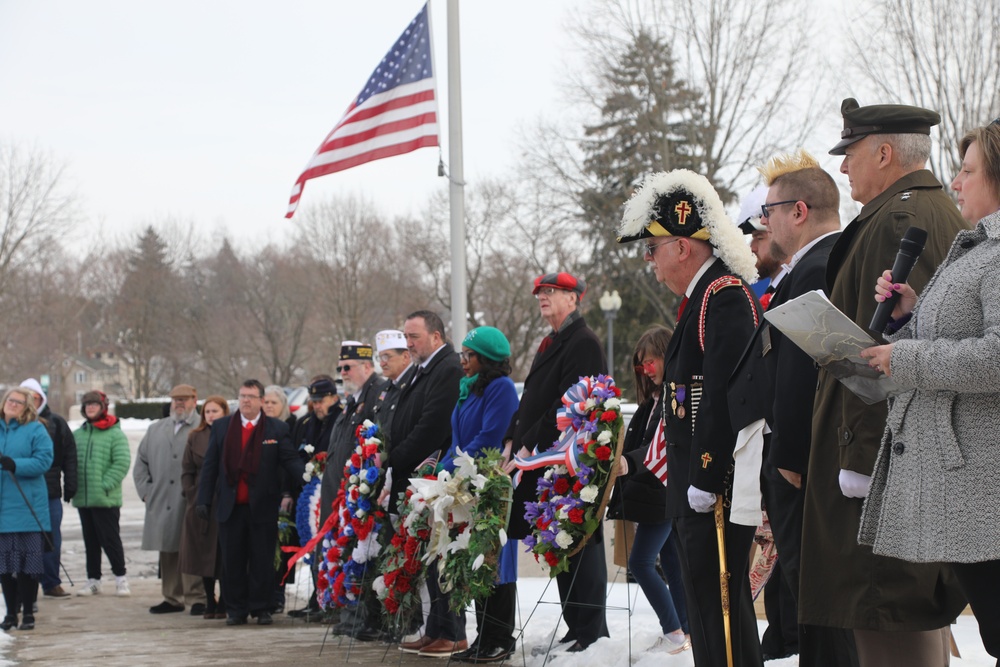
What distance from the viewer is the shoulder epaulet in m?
5.05

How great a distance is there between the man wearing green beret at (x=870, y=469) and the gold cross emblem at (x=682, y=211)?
1333 millimetres

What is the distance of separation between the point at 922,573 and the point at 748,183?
30.3 meters

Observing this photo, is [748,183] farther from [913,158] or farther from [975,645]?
[913,158]

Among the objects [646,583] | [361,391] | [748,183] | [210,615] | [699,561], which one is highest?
[748,183]

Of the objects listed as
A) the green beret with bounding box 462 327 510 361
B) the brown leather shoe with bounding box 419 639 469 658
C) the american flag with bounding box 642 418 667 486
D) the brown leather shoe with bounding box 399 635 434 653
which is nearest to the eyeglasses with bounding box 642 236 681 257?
the american flag with bounding box 642 418 667 486

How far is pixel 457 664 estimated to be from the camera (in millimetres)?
7570

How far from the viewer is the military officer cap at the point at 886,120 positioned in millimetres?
4004

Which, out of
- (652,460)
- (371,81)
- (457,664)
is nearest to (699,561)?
(652,460)

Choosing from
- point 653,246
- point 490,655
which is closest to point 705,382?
point 653,246

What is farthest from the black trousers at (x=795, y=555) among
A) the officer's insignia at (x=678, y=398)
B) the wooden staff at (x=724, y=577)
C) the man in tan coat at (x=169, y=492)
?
the man in tan coat at (x=169, y=492)

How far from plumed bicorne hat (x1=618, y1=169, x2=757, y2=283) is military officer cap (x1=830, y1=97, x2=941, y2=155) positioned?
1.19 m

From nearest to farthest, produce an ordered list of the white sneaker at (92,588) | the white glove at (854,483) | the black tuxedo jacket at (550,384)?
the white glove at (854,483), the black tuxedo jacket at (550,384), the white sneaker at (92,588)

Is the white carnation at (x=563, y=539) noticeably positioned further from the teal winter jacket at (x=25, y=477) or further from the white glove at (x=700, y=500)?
the teal winter jacket at (x=25, y=477)

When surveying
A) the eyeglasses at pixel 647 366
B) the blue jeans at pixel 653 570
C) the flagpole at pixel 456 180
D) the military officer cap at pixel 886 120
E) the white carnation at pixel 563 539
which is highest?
the flagpole at pixel 456 180
